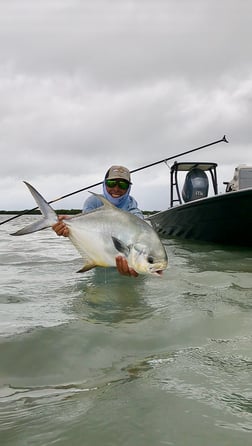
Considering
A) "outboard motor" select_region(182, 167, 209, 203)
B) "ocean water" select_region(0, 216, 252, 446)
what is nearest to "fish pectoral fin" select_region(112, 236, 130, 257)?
"ocean water" select_region(0, 216, 252, 446)

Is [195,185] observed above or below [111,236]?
above

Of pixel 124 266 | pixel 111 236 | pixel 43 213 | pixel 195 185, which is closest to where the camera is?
pixel 124 266

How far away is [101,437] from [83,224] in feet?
8.92

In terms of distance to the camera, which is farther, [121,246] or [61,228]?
[61,228]

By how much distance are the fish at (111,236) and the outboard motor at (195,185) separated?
27.1ft

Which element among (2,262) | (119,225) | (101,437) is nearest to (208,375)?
(101,437)

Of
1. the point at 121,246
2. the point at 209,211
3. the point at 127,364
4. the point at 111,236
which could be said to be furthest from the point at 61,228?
the point at 209,211

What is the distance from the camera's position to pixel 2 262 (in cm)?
836

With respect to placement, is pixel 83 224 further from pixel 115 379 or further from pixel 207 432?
pixel 207 432

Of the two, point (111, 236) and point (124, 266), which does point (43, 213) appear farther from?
point (124, 266)

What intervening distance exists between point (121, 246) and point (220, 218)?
5.50 metres

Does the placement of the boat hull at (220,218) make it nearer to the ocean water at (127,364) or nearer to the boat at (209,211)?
the boat at (209,211)

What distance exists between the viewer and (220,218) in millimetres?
9141

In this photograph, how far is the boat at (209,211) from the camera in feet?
28.2
